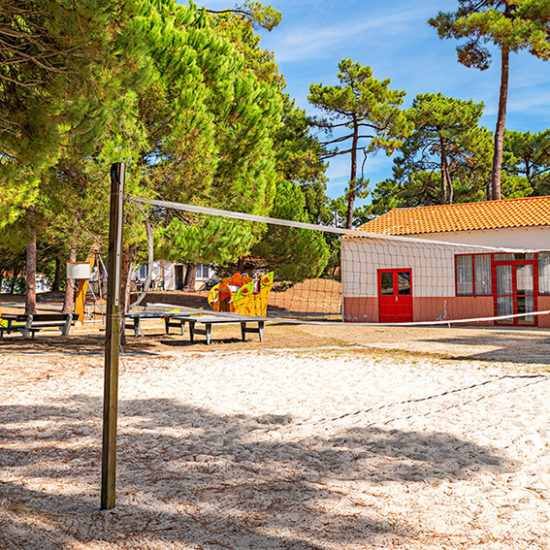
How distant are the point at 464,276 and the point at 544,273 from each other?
244 cm

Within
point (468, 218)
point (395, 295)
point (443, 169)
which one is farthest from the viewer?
point (443, 169)

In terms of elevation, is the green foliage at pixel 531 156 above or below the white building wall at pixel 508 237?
above

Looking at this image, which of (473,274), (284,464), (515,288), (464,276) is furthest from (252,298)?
(284,464)

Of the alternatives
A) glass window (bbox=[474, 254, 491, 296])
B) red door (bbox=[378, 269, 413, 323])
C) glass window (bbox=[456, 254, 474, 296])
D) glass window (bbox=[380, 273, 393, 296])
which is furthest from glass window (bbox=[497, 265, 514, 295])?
glass window (bbox=[380, 273, 393, 296])

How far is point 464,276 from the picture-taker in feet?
59.1

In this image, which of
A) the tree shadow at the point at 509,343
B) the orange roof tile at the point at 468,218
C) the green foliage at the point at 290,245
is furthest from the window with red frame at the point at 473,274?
the green foliage at the point at 290,245

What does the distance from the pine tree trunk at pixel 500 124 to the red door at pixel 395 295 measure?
7307mm

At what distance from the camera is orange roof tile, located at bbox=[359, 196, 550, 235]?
17734mm

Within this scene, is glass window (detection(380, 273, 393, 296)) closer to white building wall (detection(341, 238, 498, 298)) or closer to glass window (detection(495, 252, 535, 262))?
white building wall (detection(341, 238, 498, 298))

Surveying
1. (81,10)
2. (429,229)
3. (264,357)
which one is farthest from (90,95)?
(429,229)

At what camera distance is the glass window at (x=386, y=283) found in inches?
759

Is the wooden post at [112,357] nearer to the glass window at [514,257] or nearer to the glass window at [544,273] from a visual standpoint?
the glass window at [514,257]

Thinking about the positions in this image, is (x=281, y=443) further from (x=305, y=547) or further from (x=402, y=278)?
(x=402, y=278)

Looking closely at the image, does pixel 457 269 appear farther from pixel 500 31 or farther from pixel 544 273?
pixel 500 31
